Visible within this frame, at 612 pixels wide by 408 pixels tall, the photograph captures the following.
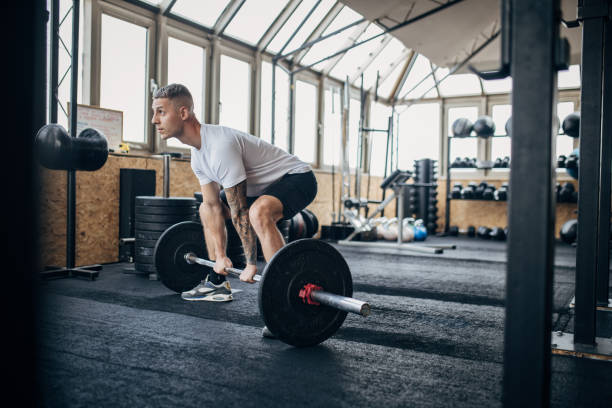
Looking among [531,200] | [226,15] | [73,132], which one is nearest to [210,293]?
[73,132]

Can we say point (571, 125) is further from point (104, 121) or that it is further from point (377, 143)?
point (104, 121)

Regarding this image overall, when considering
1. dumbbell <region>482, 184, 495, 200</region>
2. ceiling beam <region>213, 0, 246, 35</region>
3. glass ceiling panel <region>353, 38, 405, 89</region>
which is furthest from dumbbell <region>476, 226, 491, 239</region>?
ceiling beam <region>213, 0, 246, 35</region>

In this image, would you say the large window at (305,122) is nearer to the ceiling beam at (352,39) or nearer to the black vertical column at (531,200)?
the ceiling beam at (352,39)

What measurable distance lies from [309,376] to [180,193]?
3.15 m

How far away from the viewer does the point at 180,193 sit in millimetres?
4336

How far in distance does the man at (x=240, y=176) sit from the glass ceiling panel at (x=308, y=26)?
4.12m

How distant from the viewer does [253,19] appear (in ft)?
17.8

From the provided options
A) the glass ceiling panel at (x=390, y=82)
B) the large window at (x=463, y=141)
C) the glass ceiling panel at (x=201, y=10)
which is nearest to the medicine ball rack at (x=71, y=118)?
the glass ceiling panel at (x=201, y=10)

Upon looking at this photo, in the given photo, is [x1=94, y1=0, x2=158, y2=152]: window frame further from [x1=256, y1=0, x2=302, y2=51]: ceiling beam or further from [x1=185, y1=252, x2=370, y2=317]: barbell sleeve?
[x1=185, y1=252, x2=370, y2=317]: barbell sleeve

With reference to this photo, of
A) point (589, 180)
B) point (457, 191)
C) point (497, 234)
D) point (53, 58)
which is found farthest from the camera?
point (457, 191)

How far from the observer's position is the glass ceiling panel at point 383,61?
746 centimetres

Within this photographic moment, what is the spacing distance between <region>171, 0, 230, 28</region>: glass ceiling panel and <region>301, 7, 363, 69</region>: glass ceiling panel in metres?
1.75

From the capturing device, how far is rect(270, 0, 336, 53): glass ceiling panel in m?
5.90

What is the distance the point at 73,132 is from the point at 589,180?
9.70ft
